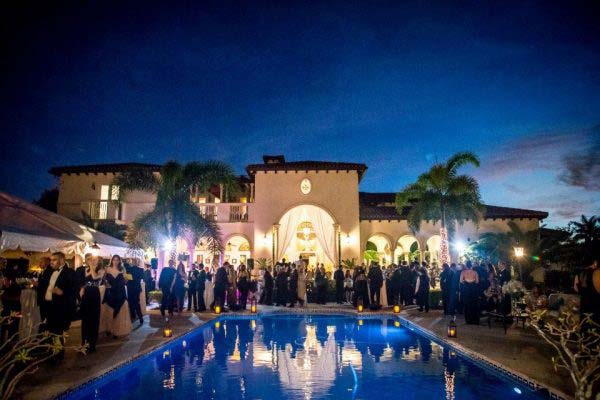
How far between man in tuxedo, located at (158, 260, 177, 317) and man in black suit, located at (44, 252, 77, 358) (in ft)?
18.8

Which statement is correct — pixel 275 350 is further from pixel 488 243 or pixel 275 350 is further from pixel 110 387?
pixel 488 243

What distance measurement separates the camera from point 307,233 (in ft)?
84.1

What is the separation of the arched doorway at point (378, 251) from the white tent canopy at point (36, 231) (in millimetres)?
17095

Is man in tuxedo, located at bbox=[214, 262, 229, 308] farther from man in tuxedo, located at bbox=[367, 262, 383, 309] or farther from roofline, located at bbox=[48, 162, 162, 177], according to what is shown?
roofline, located at bbox=[48, 162, 162, 177]

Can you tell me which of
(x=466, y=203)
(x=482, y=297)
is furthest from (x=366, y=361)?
(x=466, y=203)

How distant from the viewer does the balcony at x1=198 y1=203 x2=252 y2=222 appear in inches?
956

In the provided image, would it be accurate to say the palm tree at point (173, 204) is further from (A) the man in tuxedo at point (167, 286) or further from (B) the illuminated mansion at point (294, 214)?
(B) the illuminated mansion at point (294, 214)

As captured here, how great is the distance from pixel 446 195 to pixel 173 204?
12.2 m

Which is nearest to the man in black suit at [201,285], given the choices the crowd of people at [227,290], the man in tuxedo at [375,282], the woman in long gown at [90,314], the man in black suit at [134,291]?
the crowd of people at [227,290]

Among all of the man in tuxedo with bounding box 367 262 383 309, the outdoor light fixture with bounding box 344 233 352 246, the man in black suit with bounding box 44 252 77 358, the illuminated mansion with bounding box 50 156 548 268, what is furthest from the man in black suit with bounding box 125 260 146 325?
the outdoor light fixture with bounding box 344 233 352 246

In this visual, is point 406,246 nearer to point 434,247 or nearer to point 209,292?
point 434,247

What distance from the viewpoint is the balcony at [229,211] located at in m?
24.3

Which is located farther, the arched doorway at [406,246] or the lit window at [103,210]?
the arched doorway at [406,246]

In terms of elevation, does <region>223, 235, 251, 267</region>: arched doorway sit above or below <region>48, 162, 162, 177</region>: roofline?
below
